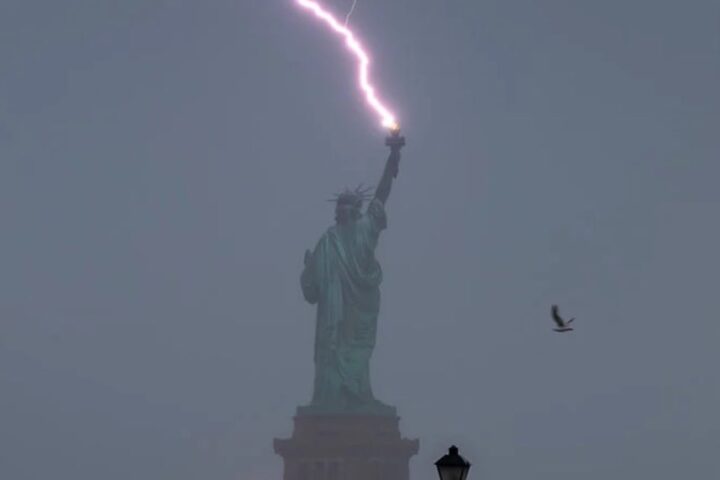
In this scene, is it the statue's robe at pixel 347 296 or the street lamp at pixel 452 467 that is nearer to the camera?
the street lamp at pixel 452 467

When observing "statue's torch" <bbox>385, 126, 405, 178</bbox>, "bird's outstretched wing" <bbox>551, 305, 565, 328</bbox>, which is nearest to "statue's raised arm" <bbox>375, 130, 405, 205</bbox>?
"statue's torch" <bbox>385, 126, 405, 178</bbox>

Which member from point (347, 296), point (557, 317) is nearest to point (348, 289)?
point (347, 296)

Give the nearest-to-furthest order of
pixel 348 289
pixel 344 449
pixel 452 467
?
pixel 452 467
pixel 344 449
pixel 348 289

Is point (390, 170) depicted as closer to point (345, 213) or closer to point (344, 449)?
point (345, 213)

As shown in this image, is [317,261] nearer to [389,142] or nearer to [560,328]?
[389,142]

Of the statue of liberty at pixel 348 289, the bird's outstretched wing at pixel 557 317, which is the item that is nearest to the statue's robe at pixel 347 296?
the statue of liberty at pixel 348 289

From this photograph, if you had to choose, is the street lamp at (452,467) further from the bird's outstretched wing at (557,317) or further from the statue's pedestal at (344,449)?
the statue's pedestal at (344,449)

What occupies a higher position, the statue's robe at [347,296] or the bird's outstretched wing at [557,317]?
the statue's robe at [347,296]

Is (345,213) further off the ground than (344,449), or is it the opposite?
(345,213)
